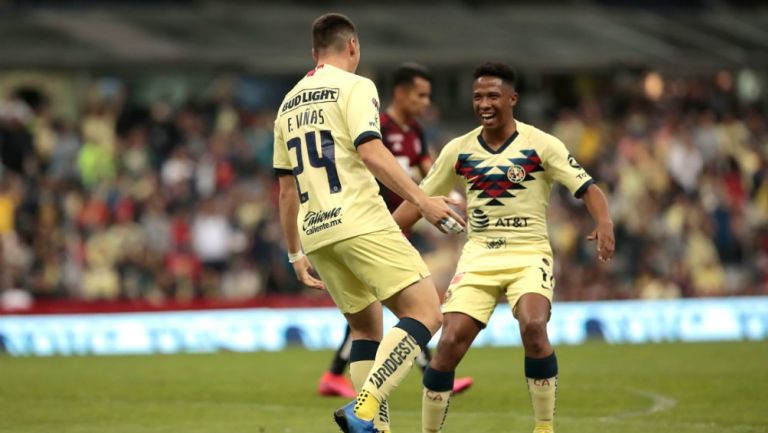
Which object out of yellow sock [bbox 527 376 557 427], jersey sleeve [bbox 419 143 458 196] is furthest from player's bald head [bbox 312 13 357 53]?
yellow sock [bbox 527 376 557 427]

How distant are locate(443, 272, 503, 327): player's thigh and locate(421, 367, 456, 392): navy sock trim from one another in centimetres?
43

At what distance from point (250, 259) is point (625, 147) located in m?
6.79

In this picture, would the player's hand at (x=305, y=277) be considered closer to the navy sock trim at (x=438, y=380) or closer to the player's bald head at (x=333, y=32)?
the navy sock trim at (x=438, y=380)

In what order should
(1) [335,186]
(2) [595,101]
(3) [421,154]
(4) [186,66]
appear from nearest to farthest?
(1) [335,186] → (3) [421,154] → (4) [186,66] → (2) [595,101]

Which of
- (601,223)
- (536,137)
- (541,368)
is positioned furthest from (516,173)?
(541,368)

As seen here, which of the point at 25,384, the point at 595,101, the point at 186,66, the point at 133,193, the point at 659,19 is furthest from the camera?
the point at 659,19

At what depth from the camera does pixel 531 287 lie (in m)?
9.05

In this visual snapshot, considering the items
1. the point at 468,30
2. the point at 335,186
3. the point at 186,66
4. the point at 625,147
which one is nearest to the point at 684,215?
the point at 625,147

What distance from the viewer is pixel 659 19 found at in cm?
2895

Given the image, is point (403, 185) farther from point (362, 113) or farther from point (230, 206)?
point (230, 206)

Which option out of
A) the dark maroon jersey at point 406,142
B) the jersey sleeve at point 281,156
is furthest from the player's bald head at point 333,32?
the dark maroon jersey at point 406,142

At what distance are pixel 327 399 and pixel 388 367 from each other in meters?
4.36

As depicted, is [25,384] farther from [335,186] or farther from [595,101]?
[595,101]

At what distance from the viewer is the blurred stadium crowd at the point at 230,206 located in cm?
2077
